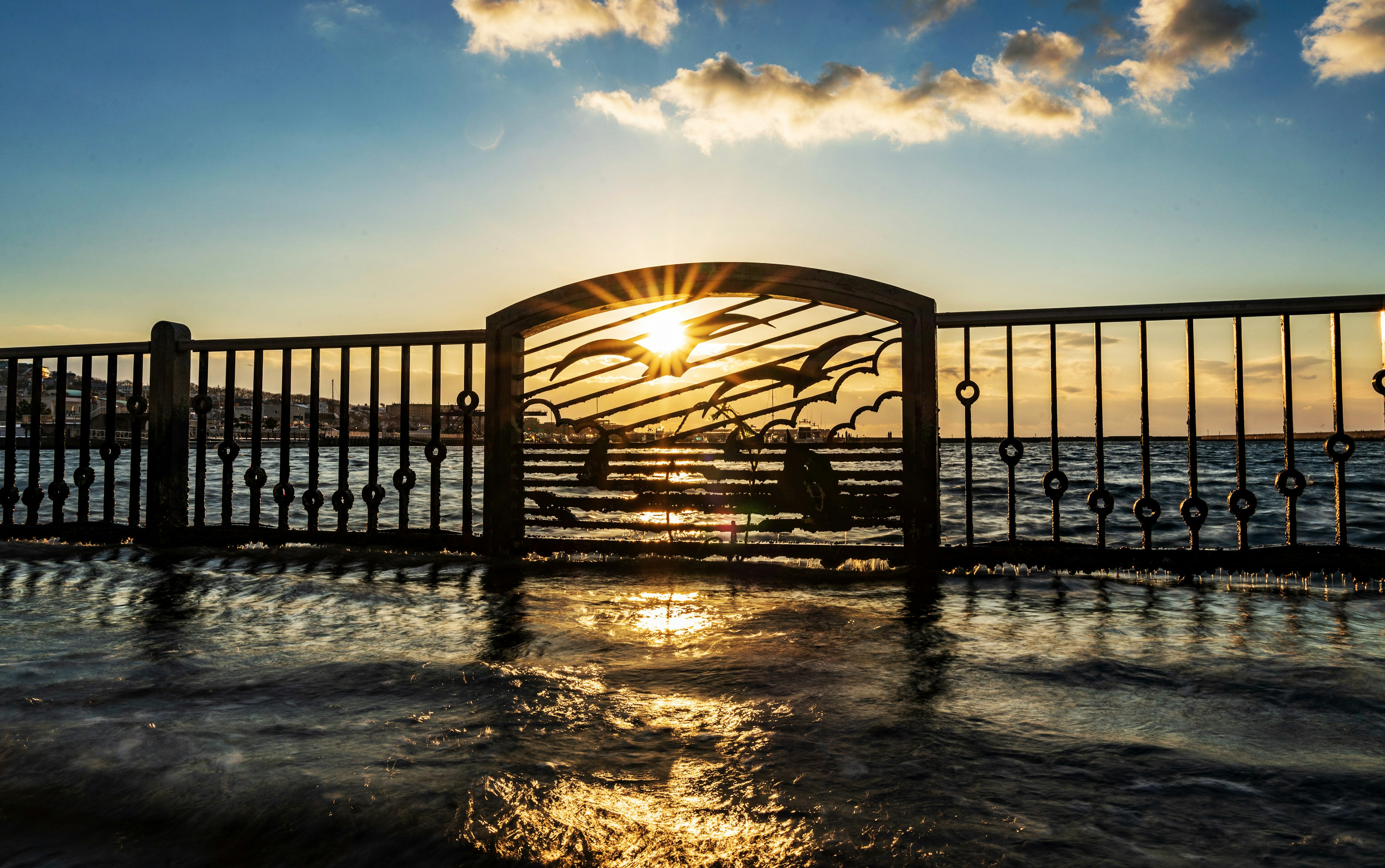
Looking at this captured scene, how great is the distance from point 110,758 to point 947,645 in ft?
6.72

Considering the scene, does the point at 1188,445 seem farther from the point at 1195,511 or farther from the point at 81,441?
the point at 81,441

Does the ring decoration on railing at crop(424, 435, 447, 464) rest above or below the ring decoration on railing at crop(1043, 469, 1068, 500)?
above

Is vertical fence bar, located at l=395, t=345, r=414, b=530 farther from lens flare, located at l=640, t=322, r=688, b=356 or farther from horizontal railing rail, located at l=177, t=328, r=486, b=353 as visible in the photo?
lens flare, located at l=640, t=322, r=688, b=356

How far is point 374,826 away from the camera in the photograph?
1110 millimetres

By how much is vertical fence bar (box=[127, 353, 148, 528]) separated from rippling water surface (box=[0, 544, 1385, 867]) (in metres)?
2.39

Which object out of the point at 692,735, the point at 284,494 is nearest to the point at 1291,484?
the point at 692,735

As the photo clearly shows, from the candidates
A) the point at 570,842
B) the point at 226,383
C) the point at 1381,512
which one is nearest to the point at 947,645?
the point at 570,842

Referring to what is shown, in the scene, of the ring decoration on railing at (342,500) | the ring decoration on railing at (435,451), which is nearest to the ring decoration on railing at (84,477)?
the ring decoration on railing at (342,500)

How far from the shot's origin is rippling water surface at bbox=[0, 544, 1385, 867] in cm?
108

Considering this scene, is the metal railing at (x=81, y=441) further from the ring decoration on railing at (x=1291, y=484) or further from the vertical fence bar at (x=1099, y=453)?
the ring decoration on railing at (x=1291, y=484)

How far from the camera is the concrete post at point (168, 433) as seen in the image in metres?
4.76

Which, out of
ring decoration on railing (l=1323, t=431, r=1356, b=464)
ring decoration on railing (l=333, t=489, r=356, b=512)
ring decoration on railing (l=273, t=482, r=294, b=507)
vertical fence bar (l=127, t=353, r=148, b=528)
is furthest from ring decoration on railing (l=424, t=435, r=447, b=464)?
ring decoration on railing (l=1323, t=431, r=1356, b=464)

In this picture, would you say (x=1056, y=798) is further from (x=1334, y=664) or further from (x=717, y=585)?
(x=717, y=585)

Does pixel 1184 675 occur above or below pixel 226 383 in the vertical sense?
below
